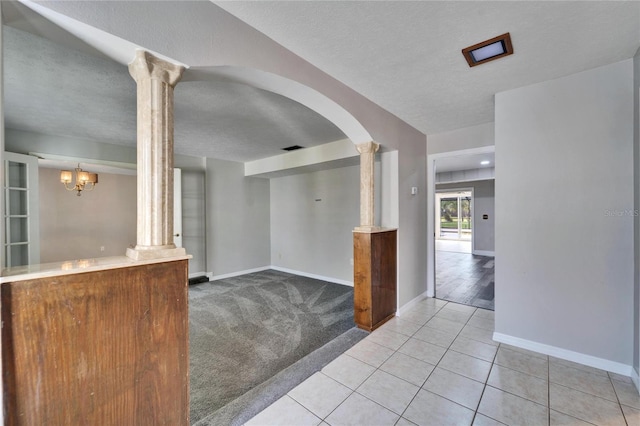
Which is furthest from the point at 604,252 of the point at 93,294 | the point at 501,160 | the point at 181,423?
the point at 93,294

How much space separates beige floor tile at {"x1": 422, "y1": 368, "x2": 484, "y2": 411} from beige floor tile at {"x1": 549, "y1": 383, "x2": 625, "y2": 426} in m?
0.46

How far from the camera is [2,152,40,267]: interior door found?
2.95 m

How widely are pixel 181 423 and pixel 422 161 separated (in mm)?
3921

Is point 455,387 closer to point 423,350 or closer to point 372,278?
point 423,350

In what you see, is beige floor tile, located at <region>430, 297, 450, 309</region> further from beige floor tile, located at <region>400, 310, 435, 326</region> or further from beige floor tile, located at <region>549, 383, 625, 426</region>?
beige floor tile, located at <region>549, 383, 625, 426</region>

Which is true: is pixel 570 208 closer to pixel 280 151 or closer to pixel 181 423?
pixel 181 423

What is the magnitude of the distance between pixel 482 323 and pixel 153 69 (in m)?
3.84

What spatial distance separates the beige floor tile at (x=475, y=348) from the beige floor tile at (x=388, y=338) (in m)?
0.48

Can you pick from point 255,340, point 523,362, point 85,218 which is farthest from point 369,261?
point 85,218

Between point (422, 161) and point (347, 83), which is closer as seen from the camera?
point (347, 83)

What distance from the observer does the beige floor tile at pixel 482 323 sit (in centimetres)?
292

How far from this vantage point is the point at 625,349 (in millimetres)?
2111

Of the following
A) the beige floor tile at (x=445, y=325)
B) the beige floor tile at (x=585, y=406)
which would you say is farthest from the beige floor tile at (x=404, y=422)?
the beige floor tile at (x=445, y=325)

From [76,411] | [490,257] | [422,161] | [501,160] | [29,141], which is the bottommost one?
[490,257]
